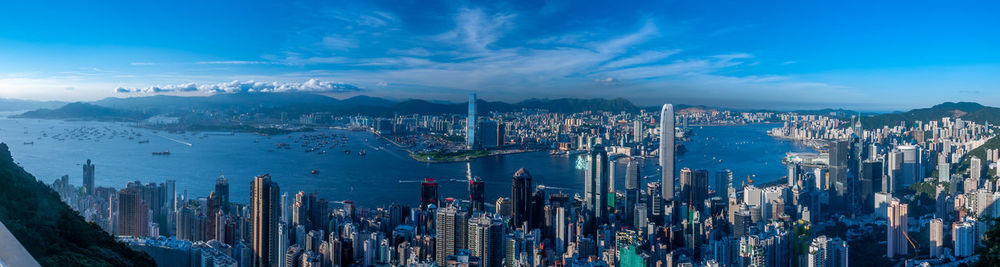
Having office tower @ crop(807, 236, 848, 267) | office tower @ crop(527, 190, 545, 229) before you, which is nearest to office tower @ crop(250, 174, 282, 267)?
office tower @ crop(527, 190, 545, 229)

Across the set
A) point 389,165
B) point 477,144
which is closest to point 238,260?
point 389,165

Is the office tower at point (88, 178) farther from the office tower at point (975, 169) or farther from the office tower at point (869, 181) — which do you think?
the office tower at point (975, 169)

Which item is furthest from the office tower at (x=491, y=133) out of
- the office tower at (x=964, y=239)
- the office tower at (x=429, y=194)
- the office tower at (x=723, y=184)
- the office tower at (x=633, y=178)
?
the office tower at (x=964, y=239)

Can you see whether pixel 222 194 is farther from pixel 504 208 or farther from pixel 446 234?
pixel 504 208

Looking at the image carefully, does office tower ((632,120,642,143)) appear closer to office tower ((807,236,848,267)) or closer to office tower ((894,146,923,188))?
office tower ((894,146,923,188))

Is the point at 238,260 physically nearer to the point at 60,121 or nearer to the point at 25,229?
the point at 25,229

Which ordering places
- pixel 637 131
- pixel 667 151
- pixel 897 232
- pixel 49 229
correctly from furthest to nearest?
pixel 637 131 → pixel 667 151 → pixel 897 232 → pixel 49 229

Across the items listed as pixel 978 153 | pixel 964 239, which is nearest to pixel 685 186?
pixel 964 239
